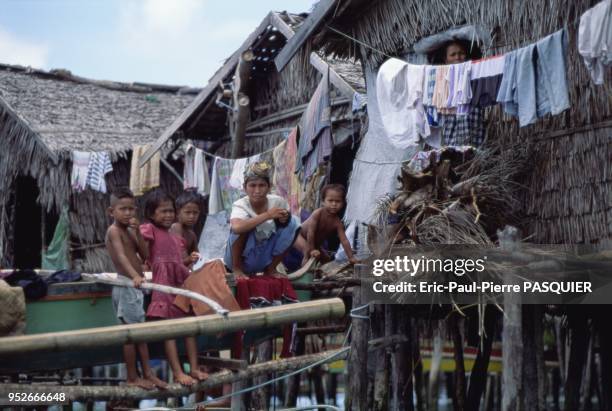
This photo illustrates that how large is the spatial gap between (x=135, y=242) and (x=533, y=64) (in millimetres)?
3498

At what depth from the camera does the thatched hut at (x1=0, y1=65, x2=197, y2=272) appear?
14000 mm

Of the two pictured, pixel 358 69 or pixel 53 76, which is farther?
pixel 53 76

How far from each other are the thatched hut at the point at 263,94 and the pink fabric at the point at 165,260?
4873 mm

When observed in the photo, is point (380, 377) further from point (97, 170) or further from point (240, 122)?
point (97, 170)

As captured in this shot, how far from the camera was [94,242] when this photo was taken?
1417 cm

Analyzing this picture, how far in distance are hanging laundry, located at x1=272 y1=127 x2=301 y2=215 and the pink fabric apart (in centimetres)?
440

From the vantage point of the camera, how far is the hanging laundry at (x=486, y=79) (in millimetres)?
7518

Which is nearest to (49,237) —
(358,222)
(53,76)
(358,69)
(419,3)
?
(53,76)

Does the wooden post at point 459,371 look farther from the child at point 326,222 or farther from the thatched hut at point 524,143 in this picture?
the child at point 326,222

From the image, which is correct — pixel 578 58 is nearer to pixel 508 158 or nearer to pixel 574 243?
pixel 508 158

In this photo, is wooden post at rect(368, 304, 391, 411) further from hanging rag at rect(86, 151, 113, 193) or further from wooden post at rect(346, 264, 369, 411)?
hanging rag at rect(86, 151, 113, 193)

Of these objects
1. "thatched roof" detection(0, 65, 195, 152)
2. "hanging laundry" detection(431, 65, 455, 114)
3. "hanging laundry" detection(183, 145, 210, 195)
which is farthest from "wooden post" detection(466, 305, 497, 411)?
"thatched roof" detection(0, 65, 195, 152)

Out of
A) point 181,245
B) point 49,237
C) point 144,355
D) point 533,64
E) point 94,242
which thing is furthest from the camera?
point 49,237

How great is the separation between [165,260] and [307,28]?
12.6 ft
